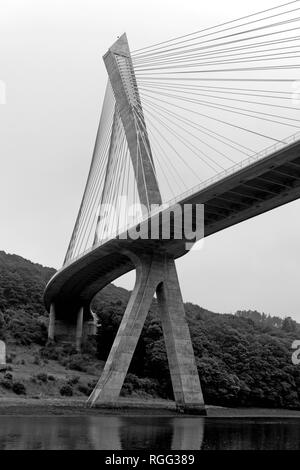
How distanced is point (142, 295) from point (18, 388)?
11.0 m

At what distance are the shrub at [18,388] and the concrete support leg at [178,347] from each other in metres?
10.7

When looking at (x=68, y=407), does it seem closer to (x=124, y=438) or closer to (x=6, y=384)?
(x=6, y=384)

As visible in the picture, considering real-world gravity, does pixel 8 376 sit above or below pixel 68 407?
above

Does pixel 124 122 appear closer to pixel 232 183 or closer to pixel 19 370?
pixel 232 183

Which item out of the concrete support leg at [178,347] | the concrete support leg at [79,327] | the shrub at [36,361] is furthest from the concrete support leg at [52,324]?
the concrete support leg at [178,347]

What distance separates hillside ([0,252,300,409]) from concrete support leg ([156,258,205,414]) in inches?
333

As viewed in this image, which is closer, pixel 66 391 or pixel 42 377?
pixel 66 391

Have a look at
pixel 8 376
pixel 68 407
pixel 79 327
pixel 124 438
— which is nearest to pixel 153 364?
pixel 8 376

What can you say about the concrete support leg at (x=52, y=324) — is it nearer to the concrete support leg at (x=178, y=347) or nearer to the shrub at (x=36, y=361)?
the shrub at (x=36, y=361)

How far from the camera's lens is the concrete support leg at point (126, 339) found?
41312 mm

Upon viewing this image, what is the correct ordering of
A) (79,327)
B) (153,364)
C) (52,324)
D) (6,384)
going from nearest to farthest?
1. (6,384)
2. (153,364)
3. (52,324)
4. (79,327)

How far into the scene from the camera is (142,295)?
43906 millimetres

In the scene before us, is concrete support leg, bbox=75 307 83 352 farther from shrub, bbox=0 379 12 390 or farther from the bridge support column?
shrub, bbox=0 379 12 390

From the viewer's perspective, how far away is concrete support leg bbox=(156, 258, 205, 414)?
4172 cm
